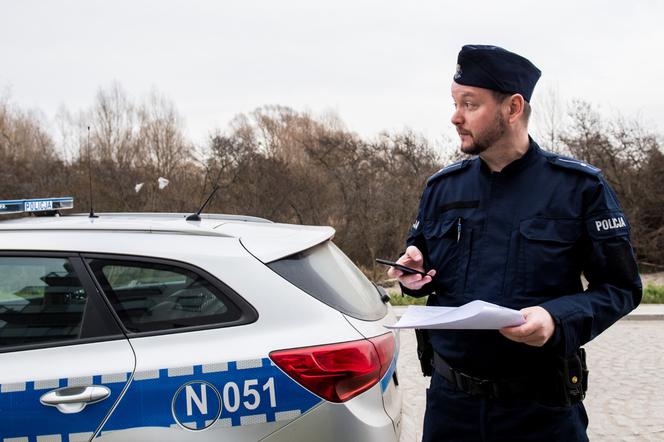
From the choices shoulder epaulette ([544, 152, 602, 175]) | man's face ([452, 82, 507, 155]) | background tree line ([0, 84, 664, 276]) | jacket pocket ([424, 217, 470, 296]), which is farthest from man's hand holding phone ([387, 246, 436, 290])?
background tree line ([0, 84, 664, 276])

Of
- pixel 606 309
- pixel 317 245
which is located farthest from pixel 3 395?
pixel 606 309

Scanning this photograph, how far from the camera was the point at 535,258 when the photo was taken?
1.93 meters

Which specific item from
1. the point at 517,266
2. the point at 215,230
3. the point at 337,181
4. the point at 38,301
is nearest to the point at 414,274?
the point at 517,266

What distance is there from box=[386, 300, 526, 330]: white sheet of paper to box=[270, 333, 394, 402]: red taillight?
0.44 meters

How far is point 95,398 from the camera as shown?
213 centimetres

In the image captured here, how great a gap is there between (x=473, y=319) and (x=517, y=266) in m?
0.39

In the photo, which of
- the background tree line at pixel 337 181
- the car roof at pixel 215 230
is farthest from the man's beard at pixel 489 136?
the background tree line at pixel 337 181

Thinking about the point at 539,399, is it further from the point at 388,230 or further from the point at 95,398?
the point at 388,230

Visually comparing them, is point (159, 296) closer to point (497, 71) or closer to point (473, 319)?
point (473, 319)

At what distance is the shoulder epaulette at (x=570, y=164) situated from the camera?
1.96 m

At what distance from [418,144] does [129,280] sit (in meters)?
24.3

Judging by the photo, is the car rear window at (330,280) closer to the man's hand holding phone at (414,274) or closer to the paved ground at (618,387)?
the man's hand holding phone at (414,274)

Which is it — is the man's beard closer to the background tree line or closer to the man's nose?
the man's nose

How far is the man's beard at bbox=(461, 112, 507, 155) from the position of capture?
1998 millimetres
